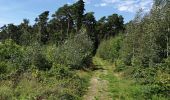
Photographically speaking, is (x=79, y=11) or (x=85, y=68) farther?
(x=79, y=11)

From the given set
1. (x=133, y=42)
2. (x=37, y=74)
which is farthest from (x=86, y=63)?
(x=37, y=74)

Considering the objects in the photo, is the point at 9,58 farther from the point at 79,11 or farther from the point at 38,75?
the point at 79,11

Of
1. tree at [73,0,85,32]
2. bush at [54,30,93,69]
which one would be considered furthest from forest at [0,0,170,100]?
tree at [73,0,85,32]

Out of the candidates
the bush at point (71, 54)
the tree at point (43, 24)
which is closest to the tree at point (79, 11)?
the tree at point (43, 24)

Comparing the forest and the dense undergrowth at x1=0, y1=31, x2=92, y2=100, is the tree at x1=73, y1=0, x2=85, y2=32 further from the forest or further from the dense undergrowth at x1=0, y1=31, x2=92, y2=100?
the dense undergrowth at x1=0, y1=31, x2=92, y2=100

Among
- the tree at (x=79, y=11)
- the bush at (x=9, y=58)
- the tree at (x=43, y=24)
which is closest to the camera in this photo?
the bush at (x=9, y=58)

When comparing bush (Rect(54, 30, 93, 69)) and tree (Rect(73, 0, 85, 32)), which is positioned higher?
tree (Rect(73, 0, 85, 32))

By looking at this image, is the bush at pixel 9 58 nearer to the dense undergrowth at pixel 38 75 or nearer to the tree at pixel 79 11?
the dense undergrowth at pixel 38 75

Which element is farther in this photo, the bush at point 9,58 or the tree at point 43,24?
the tree at point 43,24

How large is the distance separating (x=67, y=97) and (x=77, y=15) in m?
70.4

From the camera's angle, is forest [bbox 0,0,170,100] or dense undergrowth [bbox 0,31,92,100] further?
forest [bbox 0,0,170,100]

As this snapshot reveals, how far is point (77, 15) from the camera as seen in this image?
86.4 meters

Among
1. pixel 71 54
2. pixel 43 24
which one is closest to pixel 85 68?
pixel 71 54

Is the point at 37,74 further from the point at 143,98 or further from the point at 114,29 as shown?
the point at 114,29
